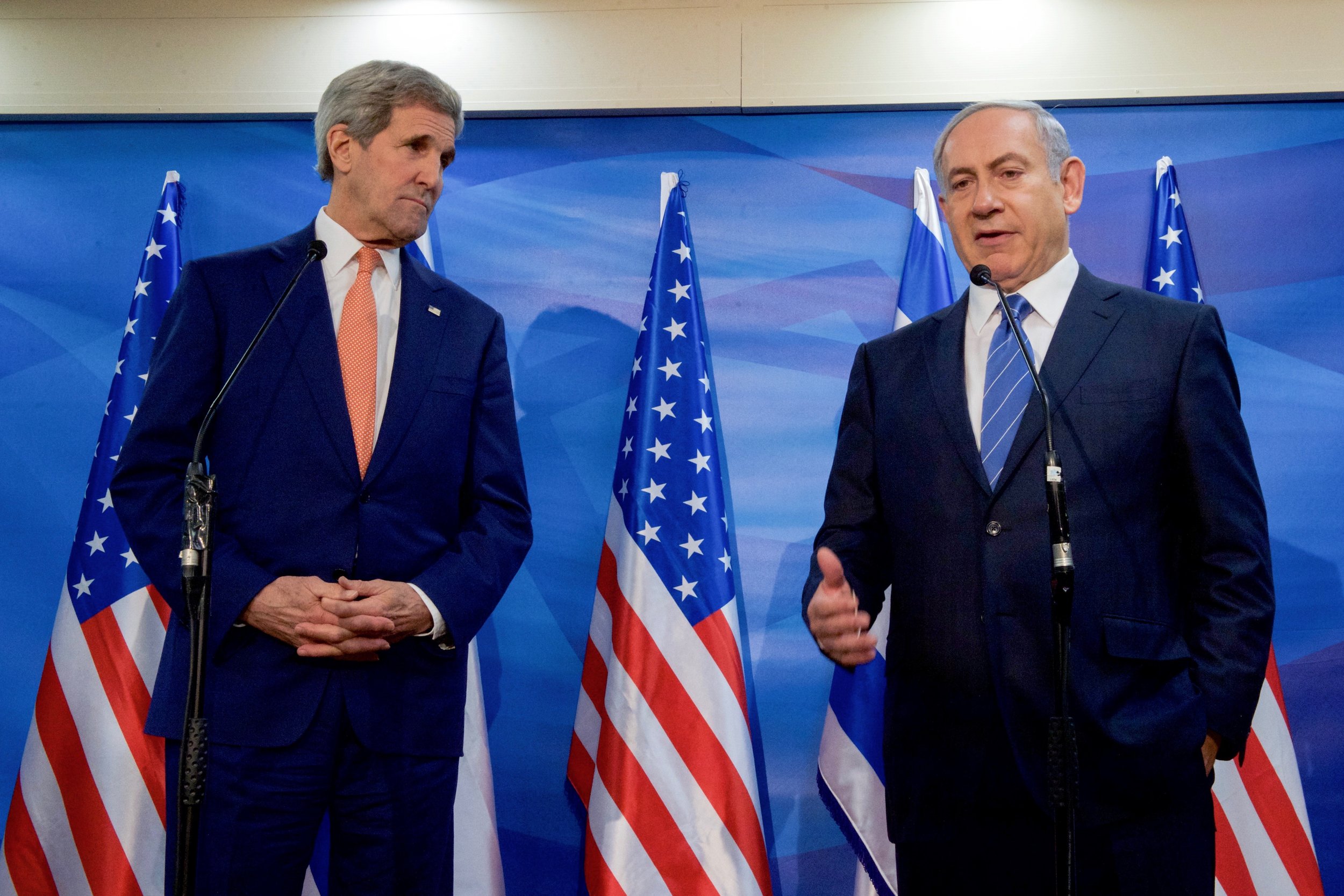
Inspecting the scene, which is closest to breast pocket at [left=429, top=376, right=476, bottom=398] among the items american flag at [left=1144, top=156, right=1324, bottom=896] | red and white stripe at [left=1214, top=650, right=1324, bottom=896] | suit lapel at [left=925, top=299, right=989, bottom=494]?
suit lapel at [left=925, top=299, right=989, bottom=494]

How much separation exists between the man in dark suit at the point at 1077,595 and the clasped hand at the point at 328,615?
73cm

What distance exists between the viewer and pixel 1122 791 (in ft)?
5.41

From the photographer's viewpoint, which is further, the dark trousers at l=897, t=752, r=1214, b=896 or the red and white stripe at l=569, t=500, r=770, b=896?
the red and white stripe at l=569, t=500, r=770, b=896

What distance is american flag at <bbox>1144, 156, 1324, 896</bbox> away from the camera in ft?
9.32

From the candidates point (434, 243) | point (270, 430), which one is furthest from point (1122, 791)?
point (434, 243)

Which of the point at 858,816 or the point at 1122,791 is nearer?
the point at 1122,791

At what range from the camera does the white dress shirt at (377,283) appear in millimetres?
2205

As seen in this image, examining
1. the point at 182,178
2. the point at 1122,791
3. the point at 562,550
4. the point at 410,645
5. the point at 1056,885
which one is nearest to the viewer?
the point at 1056,885

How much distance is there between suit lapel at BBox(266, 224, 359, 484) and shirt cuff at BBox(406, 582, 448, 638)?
0.80 ft

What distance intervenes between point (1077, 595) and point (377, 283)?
1458mm

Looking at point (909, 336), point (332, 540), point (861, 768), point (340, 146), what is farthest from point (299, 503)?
point (861, 768)

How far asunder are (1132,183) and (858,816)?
205 centimetres

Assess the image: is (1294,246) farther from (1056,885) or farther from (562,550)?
(1056,885)

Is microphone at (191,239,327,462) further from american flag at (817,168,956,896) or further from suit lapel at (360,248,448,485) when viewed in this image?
american flag at (817,168,956,896)
